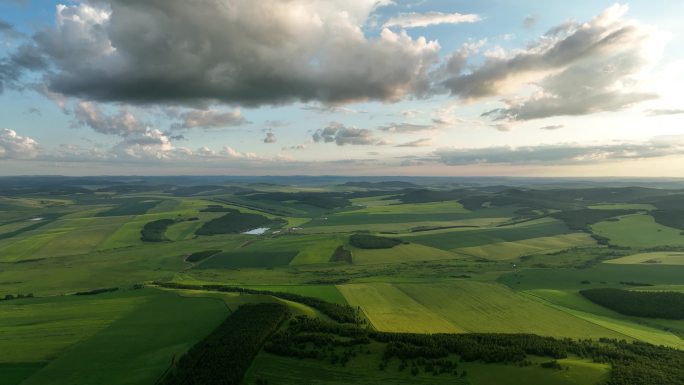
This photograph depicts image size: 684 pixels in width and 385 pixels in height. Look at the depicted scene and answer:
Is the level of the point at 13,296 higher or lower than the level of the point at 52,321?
lower

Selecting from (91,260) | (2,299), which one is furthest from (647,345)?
(91,260)

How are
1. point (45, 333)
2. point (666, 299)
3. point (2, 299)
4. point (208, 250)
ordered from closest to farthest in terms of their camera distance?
point (45, 333)
point (666, 299)
point (2, 299)
point (208, 250)

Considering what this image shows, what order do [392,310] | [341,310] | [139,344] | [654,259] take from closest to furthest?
[139,344] < [341,310] < [392,310] < [654,259]

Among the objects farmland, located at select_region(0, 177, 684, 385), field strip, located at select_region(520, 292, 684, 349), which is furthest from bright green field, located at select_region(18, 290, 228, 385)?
field strip, located at select_region(520, 292, 684, 349)

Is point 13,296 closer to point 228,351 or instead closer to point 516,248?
point 228,351

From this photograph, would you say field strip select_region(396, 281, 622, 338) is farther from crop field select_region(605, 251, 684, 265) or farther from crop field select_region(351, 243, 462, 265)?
crop field select_region(605, 251, 684, 265)

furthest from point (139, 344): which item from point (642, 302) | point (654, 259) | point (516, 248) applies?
point (654, 259)

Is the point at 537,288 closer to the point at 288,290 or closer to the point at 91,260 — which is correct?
the point at 288,290
